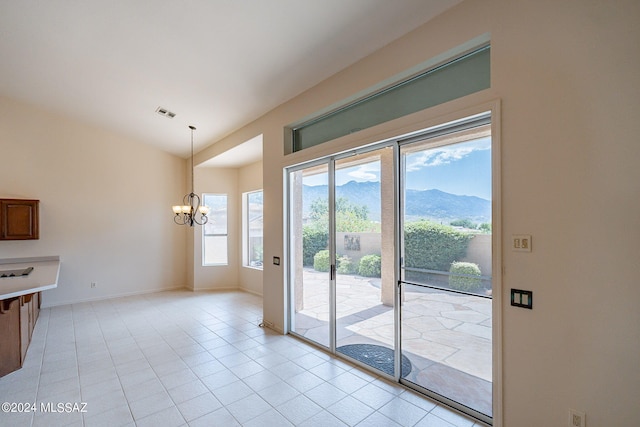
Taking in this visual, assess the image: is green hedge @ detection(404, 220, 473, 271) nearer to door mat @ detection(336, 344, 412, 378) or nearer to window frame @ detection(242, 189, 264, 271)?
door mat @ detection(336, 344, 412, 378)

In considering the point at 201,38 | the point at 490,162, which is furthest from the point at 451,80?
the point at 201,38

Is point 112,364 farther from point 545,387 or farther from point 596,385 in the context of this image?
point 596,385

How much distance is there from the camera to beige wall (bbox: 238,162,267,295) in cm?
663

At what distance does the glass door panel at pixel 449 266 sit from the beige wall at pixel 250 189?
4308 millimetres

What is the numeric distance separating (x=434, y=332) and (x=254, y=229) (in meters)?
5.16

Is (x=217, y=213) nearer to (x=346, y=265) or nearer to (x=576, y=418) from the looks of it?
(x=346, y=265)

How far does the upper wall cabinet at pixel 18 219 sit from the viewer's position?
507cm

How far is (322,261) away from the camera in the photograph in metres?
3.86

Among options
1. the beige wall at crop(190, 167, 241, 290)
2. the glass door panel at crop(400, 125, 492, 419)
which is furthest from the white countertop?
the glass door panel at crop(400, 125, 492, 419)

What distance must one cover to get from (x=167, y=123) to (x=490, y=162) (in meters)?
5.37

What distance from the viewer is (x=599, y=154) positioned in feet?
5.64

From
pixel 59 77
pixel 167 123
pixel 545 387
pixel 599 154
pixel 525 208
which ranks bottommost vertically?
pixel 545 387

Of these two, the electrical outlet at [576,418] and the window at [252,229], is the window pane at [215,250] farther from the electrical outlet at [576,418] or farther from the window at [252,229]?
the electrical outlet at [576,418]

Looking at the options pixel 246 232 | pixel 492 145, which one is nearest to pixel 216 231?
pixel 246 232
